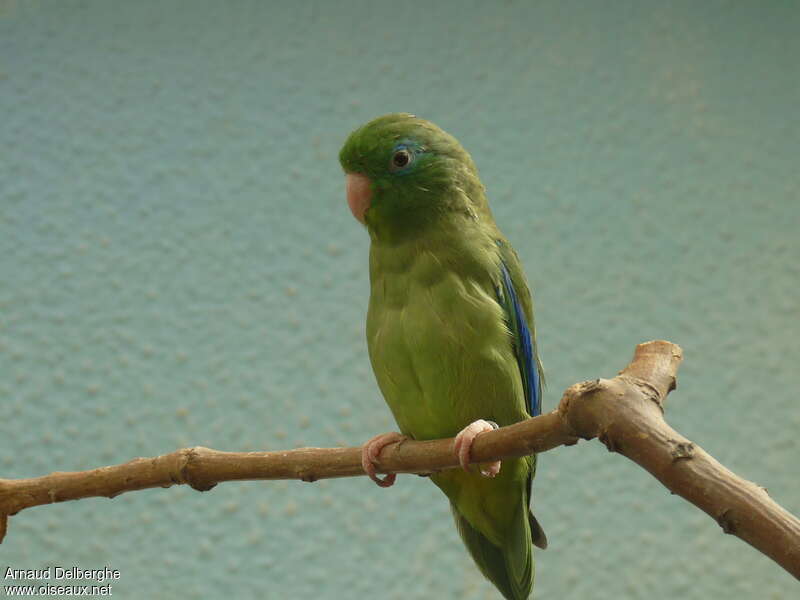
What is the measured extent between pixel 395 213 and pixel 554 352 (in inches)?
31.7

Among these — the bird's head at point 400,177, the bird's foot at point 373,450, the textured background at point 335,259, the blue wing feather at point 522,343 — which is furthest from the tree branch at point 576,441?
the textured background at point 335,259

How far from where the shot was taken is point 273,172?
64.8 inches

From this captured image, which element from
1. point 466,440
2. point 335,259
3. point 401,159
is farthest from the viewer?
point 335,259

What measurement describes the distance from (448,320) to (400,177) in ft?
0.56

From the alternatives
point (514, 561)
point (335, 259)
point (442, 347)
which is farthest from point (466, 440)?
point (335, 259)

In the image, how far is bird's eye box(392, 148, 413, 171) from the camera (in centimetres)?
91

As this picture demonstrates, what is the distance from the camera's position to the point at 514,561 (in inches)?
37.2

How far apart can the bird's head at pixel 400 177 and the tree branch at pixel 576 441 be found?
0.83ft

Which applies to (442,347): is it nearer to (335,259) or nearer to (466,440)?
(466,440)

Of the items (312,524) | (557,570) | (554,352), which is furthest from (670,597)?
(312,524)

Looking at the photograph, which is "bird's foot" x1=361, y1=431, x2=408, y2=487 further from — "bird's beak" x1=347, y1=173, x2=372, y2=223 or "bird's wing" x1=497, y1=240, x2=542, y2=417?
Answer: "bird's beak" x1=347, y1=173, x2=372, y2=223

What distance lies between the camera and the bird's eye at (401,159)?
35.9 inches

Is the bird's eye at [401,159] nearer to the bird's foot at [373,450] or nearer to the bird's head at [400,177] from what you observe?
the bird's head at [400,177]

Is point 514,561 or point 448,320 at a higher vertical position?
point 448,320
